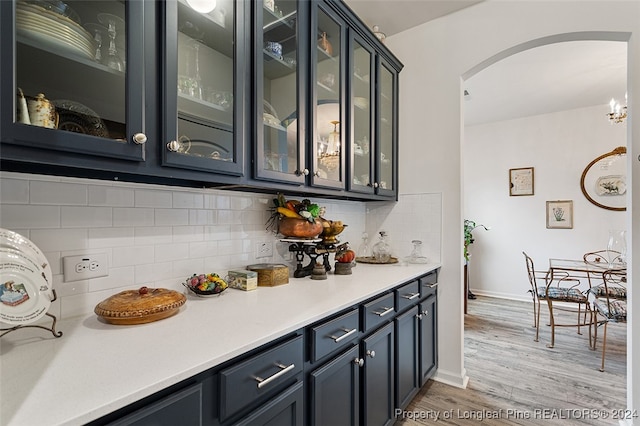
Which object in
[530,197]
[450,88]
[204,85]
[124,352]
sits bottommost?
[124,352]

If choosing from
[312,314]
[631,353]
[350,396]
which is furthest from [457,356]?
[312,314]

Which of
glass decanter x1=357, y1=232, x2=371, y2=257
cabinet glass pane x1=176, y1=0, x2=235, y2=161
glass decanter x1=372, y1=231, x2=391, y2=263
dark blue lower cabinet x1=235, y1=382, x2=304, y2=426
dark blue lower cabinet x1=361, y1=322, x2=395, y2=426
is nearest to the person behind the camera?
dark blue lower cabinet x1=235, y1=382, x2=304, y2=426

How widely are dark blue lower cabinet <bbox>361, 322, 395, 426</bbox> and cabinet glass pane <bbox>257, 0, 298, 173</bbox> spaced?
3.11 feet

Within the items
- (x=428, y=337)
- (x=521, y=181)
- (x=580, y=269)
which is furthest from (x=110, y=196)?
(x=521, y=181)

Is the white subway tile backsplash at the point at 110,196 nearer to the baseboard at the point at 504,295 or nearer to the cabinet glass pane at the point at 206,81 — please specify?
the cabinet glass pane at the point at 206,81

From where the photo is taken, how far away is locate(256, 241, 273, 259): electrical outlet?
1.74 metres

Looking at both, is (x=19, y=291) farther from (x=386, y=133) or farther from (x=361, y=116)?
(x=386, y=133)

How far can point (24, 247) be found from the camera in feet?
2.76

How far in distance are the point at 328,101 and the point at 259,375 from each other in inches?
57.1

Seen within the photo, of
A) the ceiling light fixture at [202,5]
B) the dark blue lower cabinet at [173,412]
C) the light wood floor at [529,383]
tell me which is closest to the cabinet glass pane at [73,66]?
the ceiling light fixture at [202,5]

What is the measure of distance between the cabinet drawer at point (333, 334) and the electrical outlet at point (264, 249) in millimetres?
666

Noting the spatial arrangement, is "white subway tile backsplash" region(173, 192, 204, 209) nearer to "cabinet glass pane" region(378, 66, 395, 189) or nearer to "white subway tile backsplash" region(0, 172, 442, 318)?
"white subway tile backsplash" region(0, 172, 442, 318)

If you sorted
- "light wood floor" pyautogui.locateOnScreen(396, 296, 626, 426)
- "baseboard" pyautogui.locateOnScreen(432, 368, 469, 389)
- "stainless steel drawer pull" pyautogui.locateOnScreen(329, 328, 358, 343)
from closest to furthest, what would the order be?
"stainless steel drawer pull" pyautogui.locateOnScreen(329, 328, 358, 343), "light wood floor" pyautogui.locateOnScreen(396, 296, 626, 426), "baseboard" pyautogui.locateOnScreen(432, 368, 469, 389)

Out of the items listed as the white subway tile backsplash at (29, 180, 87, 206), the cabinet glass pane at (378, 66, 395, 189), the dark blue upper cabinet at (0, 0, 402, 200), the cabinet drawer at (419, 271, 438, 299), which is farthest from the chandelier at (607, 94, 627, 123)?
the white subway tile backsplash at (29, 180, 87, 206)
